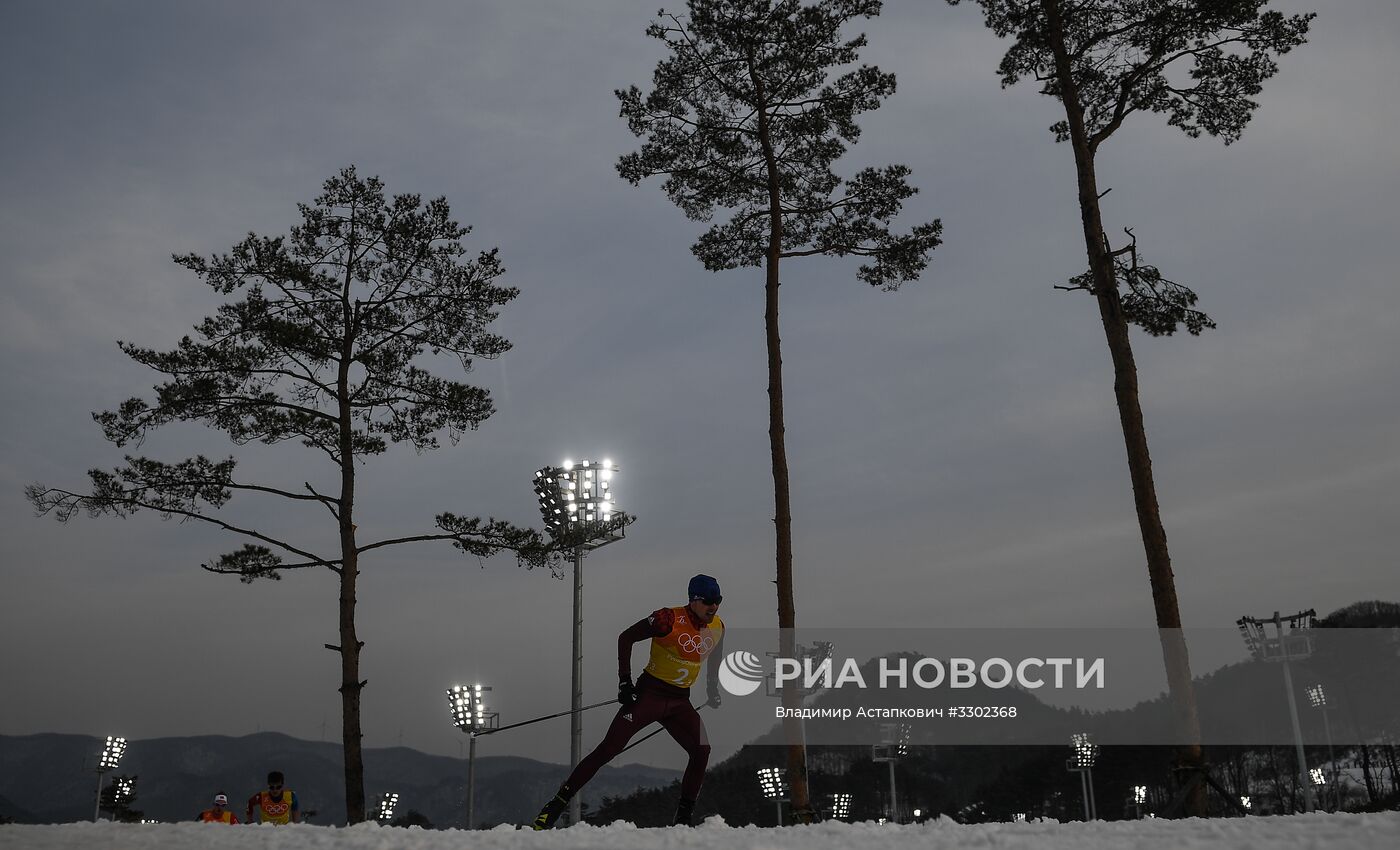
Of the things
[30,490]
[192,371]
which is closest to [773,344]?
[192,371]

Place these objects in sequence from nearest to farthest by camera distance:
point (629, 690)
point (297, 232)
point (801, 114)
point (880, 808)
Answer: point (629, 690), point (801, 114), point (297, 232), point (880, 808)

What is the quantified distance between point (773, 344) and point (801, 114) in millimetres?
4372

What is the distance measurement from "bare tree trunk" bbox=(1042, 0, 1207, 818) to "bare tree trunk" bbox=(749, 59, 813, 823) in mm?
4846

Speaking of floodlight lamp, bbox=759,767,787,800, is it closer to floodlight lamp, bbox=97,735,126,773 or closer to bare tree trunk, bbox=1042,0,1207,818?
floodlight lamp, bbox=97,735,126,773

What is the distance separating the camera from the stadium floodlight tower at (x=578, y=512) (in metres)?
21.9

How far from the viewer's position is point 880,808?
110000mm

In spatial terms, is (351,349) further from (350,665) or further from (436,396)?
(350,665)

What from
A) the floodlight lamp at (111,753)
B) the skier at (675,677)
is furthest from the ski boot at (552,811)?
the floodlight lamp at (111,753)

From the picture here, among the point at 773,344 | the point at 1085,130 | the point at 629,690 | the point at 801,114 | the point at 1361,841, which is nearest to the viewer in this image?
the point at 1361,841

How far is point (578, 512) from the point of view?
76.9 ft

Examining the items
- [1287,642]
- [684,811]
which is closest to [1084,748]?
[1287,642]

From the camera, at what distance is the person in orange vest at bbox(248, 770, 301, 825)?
11742mm

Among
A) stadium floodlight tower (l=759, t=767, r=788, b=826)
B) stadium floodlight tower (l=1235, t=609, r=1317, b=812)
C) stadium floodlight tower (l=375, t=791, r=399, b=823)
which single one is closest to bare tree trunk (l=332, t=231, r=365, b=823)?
stadium floodlight tower (l=1235, t=609, r=1317, b=812)

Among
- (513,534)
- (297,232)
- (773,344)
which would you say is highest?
(297,232)
